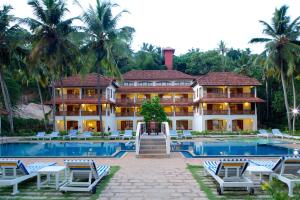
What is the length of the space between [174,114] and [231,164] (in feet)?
108

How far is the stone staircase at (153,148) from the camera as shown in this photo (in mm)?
15616

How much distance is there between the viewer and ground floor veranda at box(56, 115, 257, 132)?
123ft

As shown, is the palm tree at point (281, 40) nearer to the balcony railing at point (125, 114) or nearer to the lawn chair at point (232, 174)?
the balcony railing at point (125, 114)

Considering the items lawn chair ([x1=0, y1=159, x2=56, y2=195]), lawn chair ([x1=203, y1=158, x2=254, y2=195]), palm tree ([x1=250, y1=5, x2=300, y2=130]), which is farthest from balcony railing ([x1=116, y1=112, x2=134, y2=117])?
lawn chair ([x1=203, y1=158, x2=254, y2=195])

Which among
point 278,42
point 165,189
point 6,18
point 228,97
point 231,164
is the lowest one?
point 165,189

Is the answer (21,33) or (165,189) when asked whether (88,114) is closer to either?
(21,33)

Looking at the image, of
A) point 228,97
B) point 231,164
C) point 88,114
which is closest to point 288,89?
point 228,97

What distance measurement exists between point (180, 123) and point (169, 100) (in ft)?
11.8

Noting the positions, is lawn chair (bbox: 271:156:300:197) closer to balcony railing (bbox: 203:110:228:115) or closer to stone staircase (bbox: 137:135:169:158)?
stone staircase (bbox: 137:135:169:158)

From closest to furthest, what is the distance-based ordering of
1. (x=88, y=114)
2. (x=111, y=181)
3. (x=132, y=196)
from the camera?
(x=132, y=196) < (x=111, y=181) < (x=88, y=114)

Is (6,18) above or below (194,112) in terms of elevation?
above

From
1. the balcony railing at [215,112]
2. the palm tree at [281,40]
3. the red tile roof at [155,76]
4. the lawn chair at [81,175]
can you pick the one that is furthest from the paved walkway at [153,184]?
the red tile roof at [155,76]

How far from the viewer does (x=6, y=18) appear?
29.2 m

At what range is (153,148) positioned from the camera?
1647cm
